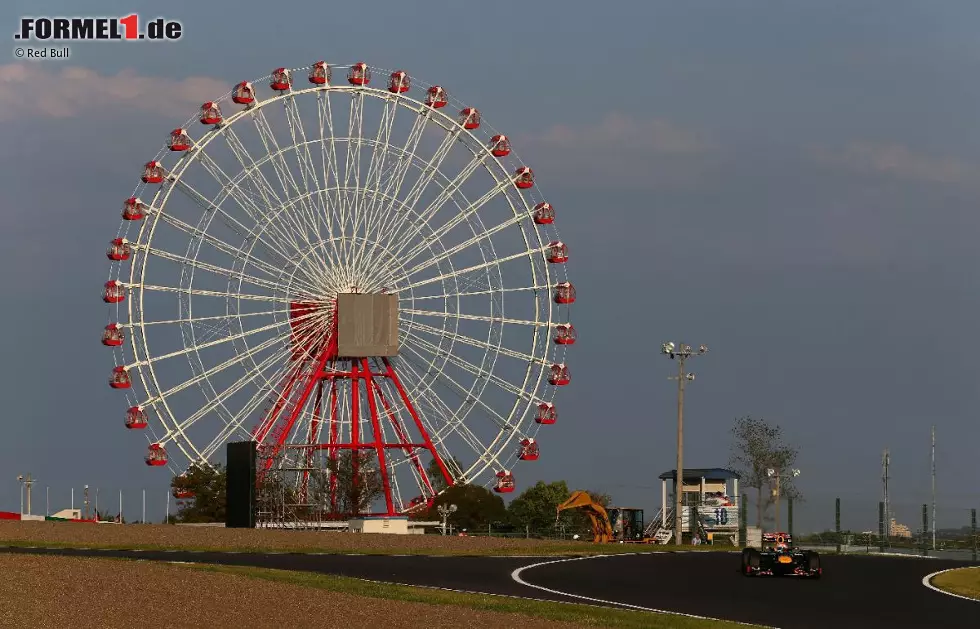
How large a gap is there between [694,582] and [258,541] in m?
22.3

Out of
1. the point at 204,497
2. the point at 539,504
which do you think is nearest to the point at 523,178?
the point at 204,497

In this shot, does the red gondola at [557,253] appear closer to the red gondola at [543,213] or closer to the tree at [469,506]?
the red gondola at [543,213]

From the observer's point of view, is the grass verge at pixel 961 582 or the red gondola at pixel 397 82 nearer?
the grass verge at pixel 961 582

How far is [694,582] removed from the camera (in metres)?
37.7

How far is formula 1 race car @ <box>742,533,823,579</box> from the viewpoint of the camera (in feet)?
131

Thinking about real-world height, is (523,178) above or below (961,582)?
above

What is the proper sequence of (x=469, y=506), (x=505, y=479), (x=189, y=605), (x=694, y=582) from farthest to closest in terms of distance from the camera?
(x=469, y=506), (x=505, y=479), (x=694, y=582), (x=189, y=605)


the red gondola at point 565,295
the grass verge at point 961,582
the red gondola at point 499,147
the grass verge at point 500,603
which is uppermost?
the red gondola at point 499,147

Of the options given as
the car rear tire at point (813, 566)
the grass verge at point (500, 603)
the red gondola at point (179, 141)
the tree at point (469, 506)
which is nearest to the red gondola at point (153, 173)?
the red gondola at point (179, 141)

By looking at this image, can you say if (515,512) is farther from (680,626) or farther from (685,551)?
(680,626)

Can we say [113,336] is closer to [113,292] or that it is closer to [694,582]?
[113,292]

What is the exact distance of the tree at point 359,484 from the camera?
295 ft

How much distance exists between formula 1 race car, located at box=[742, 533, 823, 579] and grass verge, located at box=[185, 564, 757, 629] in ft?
37.5

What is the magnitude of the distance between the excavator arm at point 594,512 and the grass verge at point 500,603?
49039 mm
